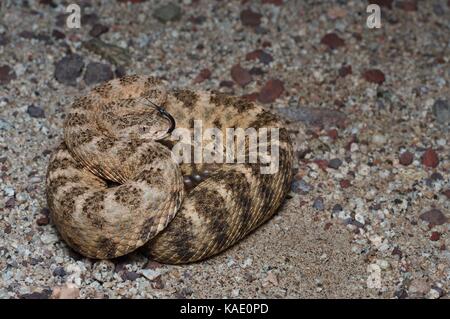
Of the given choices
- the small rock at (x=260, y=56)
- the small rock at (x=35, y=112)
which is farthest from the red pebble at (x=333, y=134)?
the small rock at (x=35, y=112)

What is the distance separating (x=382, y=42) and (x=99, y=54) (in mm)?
3113

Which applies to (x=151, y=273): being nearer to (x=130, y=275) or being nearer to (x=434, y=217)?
(x=130, y=275)

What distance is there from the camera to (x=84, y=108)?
5980 mm

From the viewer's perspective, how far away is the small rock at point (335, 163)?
22.0 ft

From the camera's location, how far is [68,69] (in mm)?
7441

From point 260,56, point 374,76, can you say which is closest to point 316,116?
point 374,76

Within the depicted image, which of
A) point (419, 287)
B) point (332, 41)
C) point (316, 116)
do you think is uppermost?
point (332, 41)

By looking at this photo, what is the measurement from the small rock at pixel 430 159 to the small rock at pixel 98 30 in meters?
3.66

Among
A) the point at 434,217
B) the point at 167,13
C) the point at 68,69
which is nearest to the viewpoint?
the point at 434,217

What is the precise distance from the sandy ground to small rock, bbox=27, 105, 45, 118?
19mm

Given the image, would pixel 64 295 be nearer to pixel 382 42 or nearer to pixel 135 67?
pixel 135 67

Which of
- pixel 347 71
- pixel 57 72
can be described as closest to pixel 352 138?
pixel 347 71

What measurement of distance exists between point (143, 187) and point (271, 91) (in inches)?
107

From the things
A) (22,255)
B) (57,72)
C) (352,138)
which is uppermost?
(57,72)
